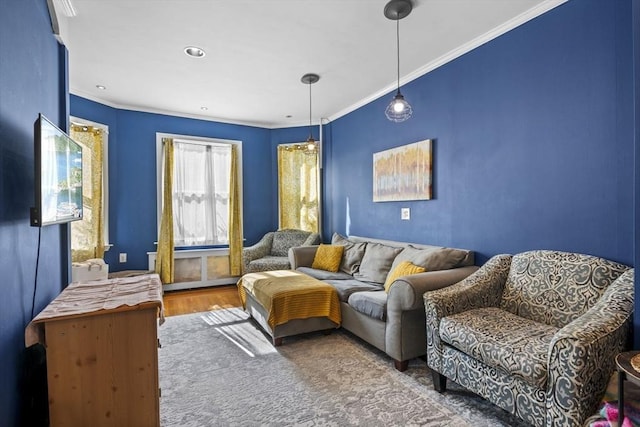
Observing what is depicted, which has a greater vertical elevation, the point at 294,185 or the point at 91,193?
the point at 294,185

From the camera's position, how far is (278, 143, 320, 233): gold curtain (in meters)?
5.49

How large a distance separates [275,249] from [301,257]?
101cm

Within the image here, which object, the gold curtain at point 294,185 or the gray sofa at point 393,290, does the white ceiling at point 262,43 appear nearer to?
the gold curtain at point 294,185

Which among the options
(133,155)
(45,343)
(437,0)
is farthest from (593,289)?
(133,155)

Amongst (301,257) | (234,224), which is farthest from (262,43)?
(234,224)

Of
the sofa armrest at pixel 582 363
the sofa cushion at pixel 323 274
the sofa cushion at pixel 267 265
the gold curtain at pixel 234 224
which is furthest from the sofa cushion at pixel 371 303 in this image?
the gold curtain at pixel 234 224

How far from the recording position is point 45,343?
59.9 inches

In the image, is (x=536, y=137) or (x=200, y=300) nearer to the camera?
(x=536, y=137)

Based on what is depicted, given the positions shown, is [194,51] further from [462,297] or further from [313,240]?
[462,297]

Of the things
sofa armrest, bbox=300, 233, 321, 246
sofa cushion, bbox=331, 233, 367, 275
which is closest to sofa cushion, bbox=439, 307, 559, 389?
sofa cushion, bbox=331, 233, 367, 275

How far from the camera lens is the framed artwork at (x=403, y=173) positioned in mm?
3395

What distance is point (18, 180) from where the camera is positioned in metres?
1.58

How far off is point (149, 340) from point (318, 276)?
7.27 feet

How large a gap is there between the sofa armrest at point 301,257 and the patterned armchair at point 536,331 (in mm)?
2210
